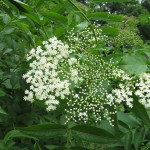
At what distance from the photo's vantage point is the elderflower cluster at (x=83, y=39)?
47.6 inches

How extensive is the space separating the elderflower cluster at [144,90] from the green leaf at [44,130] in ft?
0.85

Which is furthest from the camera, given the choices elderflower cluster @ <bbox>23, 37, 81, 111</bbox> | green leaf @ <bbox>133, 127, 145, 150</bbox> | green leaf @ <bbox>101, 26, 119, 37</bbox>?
green leaf @ <bbox>101, 26, 119, 37</bbox>

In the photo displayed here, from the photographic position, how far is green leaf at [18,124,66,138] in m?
1.14

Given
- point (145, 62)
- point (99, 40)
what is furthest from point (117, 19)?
point (145, 62)

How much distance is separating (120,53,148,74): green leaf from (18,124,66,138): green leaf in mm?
274

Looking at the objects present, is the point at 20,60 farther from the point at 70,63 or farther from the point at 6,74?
Answer: the point at 70,63

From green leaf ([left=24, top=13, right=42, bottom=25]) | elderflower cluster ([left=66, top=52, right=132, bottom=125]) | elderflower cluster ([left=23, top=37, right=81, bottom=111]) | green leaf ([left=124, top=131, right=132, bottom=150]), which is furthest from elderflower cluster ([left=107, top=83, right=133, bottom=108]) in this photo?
green leaf ([left=24, top=13, right=42, bottom=25])

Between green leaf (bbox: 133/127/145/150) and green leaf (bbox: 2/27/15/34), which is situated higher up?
green leaf (bbox: 2/27/15/34)

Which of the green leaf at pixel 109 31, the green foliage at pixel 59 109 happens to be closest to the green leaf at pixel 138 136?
the green foliage at pixel 59 109

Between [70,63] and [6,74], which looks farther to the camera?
[6,74]

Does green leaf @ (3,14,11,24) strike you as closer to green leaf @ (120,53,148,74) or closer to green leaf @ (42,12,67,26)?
green leaf @ (42,12,67,26)

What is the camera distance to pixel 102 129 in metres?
1.15

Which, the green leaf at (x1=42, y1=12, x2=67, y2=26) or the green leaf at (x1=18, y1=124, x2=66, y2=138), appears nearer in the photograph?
the green leaf at (x1=18, y1=124, x2=66, y2=138)

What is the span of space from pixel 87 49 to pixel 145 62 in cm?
19
